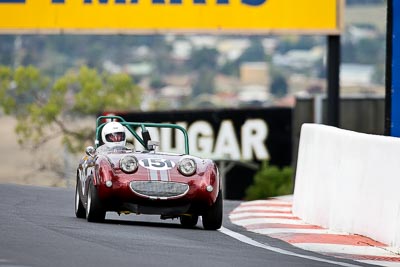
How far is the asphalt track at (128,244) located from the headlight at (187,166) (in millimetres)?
563

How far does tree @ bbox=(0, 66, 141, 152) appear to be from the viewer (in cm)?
7350

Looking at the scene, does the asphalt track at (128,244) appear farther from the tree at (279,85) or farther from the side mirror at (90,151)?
the tree at (279,85)

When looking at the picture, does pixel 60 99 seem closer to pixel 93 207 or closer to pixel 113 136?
pixel 113 136

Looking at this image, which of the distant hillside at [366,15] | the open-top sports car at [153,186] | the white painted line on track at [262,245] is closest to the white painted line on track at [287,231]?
the white painted line on track at [262,245]

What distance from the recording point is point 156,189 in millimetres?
13695

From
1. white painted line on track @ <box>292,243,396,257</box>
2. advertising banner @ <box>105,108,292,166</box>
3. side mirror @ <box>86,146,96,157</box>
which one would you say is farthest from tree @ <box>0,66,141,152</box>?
white painted line on track @ <box>292,243,396,257</box>

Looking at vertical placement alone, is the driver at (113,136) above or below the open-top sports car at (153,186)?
above

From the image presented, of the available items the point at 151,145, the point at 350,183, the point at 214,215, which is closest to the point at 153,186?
the point at 214,215

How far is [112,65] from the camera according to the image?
154m

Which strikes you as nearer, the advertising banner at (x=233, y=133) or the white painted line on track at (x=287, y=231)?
the white painted line on track at (x=287, y=231)

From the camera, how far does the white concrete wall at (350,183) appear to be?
523 inches

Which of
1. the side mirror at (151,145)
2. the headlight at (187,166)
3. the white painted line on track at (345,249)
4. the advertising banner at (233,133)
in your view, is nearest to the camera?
the white painted line on track at (345,249)

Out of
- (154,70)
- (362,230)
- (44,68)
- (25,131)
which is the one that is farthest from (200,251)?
(154,70)

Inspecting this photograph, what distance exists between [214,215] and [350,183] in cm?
144
